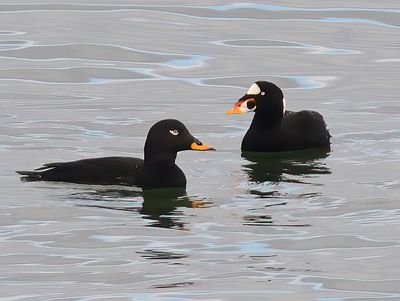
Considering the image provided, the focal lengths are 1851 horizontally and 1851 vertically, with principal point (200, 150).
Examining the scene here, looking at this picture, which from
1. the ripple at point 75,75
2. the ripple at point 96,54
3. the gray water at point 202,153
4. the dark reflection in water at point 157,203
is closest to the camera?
the gray water at point 202,153

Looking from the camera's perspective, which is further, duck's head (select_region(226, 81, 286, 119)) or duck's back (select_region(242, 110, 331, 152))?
duck's head (select_region(226, 81, 286, 119))

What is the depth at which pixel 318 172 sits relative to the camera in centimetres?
1936

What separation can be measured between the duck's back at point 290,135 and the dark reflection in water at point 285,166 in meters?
0.11

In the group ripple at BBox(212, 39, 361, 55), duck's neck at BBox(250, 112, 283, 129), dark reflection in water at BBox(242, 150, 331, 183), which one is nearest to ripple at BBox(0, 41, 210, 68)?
ripple at BBox(212, 39, 361, 55)

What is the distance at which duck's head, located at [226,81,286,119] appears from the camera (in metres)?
21.1

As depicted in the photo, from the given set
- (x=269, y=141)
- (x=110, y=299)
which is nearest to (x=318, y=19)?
(x=269, y=141)

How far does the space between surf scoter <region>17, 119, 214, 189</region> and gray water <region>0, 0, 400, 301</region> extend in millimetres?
136

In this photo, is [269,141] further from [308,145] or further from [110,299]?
[110,299]

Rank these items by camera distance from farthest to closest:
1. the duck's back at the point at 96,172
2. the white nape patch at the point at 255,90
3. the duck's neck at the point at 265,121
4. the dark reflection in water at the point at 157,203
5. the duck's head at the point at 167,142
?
the white nape patch at the point at 255,90 < the duck's neck at the point at 265,121 < the duck's head at the point at 167,142 < the duck's back at the point at 96,172 < the dark reflection in water at the point at 157,203

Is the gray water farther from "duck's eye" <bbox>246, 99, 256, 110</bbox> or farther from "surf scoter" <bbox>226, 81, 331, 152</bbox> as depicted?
"duck's eye" <bbox>246, 99, 256, 110</bbox>

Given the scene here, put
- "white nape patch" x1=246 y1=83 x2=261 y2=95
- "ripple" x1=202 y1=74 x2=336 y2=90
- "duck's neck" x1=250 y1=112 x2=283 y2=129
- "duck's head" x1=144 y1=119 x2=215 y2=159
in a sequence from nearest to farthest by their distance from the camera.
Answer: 1. "duck's head" x1=144 y1=119 x2=215 y2=159
2. "duck's neck" x1=250 y1=112 x2=283 y2=129
3. "white nape patch" x1=246 y1=83 x2=261 y2=95
4. "ripple" x1=202 y1=74 x2=336 y2=90

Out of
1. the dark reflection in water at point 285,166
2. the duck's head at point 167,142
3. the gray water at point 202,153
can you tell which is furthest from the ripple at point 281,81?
the duck's head at point 167,142

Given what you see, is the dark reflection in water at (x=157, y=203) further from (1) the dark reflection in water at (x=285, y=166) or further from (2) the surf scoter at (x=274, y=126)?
(2) the surf scoter at (x=274, y=126)

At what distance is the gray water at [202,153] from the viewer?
14336 millimetres
